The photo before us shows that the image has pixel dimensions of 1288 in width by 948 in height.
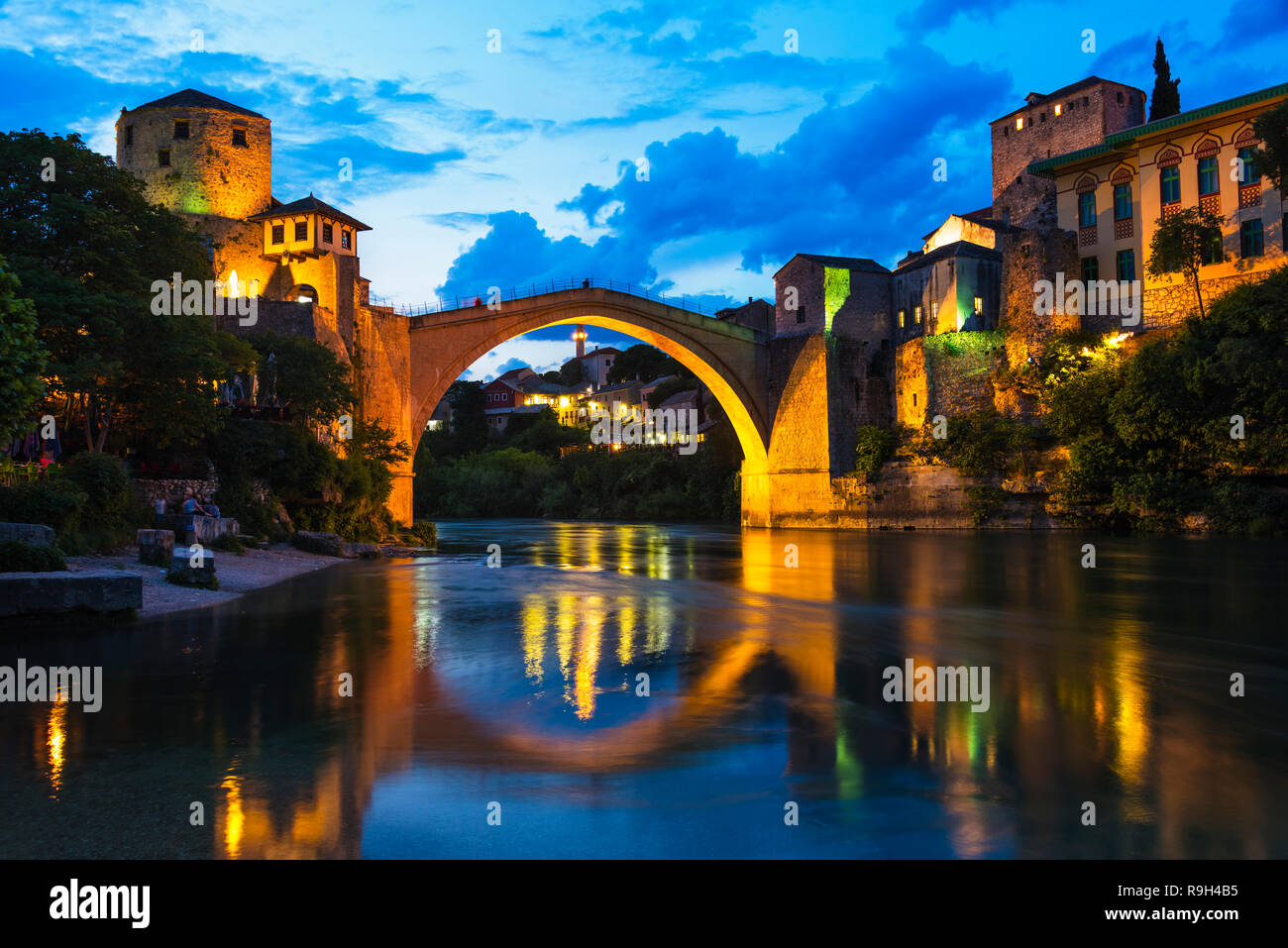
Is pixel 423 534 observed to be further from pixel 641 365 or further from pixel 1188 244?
pixel 641 365

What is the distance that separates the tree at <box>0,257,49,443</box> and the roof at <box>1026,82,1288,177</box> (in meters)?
38.1

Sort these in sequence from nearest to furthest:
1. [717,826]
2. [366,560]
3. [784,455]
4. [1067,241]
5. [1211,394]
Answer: [717,826] → [366,560] → [1211,394] → [1067,241] → [784,455]

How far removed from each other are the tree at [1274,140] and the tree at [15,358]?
33.7m

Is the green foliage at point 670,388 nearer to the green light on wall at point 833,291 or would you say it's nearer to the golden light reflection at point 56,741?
the green light on wall at point 833,291

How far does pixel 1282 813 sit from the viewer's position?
4.55 m

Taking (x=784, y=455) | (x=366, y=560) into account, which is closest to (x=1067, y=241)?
(x=784, y=455)

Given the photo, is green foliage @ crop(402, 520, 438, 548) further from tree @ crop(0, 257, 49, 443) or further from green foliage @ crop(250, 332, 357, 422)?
tree @ crop(0, 257, 49, 443)

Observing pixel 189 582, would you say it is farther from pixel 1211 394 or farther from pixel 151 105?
pixel 151 105

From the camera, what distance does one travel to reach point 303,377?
26469 mm

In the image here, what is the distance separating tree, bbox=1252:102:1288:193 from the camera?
29062mm

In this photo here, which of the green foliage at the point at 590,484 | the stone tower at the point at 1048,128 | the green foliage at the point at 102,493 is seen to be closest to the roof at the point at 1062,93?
the stone tower at the point at 1048,128

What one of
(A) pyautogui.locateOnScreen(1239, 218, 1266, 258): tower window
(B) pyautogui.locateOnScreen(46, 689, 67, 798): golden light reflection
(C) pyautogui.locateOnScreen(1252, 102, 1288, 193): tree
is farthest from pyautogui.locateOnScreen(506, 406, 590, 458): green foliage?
(B) pyautogui.locateOnScreen(46, 689, 67, 798): golden light reflection

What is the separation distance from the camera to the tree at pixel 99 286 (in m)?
17.2
